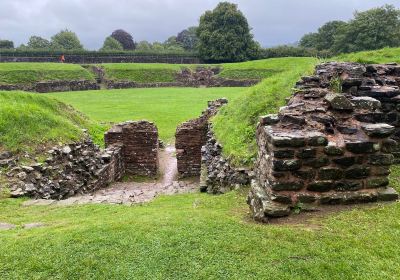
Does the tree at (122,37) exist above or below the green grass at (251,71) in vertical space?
above

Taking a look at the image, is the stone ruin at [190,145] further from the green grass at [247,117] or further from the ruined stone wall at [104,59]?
the ruined stone wall at [104,59]

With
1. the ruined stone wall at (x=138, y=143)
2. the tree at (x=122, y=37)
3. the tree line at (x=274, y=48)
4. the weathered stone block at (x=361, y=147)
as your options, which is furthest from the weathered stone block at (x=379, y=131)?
the tree at (x=122, y=37)

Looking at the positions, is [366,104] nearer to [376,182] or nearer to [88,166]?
[376,182]

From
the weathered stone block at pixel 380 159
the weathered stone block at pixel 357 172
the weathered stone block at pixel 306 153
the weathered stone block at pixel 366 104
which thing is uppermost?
the weathered stone block at pixel 366 104

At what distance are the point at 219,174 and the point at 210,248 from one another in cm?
462

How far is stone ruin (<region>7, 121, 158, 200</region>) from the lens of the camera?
9.68 metres

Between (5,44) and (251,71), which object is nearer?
(251,71)

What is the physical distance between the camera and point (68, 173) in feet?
35.8

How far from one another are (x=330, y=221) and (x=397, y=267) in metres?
1.12

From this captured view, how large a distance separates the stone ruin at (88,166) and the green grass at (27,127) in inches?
20.5

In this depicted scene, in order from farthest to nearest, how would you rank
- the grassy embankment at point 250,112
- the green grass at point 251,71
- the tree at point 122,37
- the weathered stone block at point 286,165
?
the tree at point 122,37
the green grass at point 251,71
the grassy embankment at point 250,112
the weathered stone block at point 286,165

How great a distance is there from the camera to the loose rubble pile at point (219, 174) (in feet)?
26.8

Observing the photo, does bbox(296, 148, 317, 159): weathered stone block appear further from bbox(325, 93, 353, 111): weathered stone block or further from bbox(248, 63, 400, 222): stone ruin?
bbox(325, 93, 353, 111): weathered stone block

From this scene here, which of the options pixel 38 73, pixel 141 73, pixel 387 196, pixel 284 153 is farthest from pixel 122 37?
pixel 387 196
